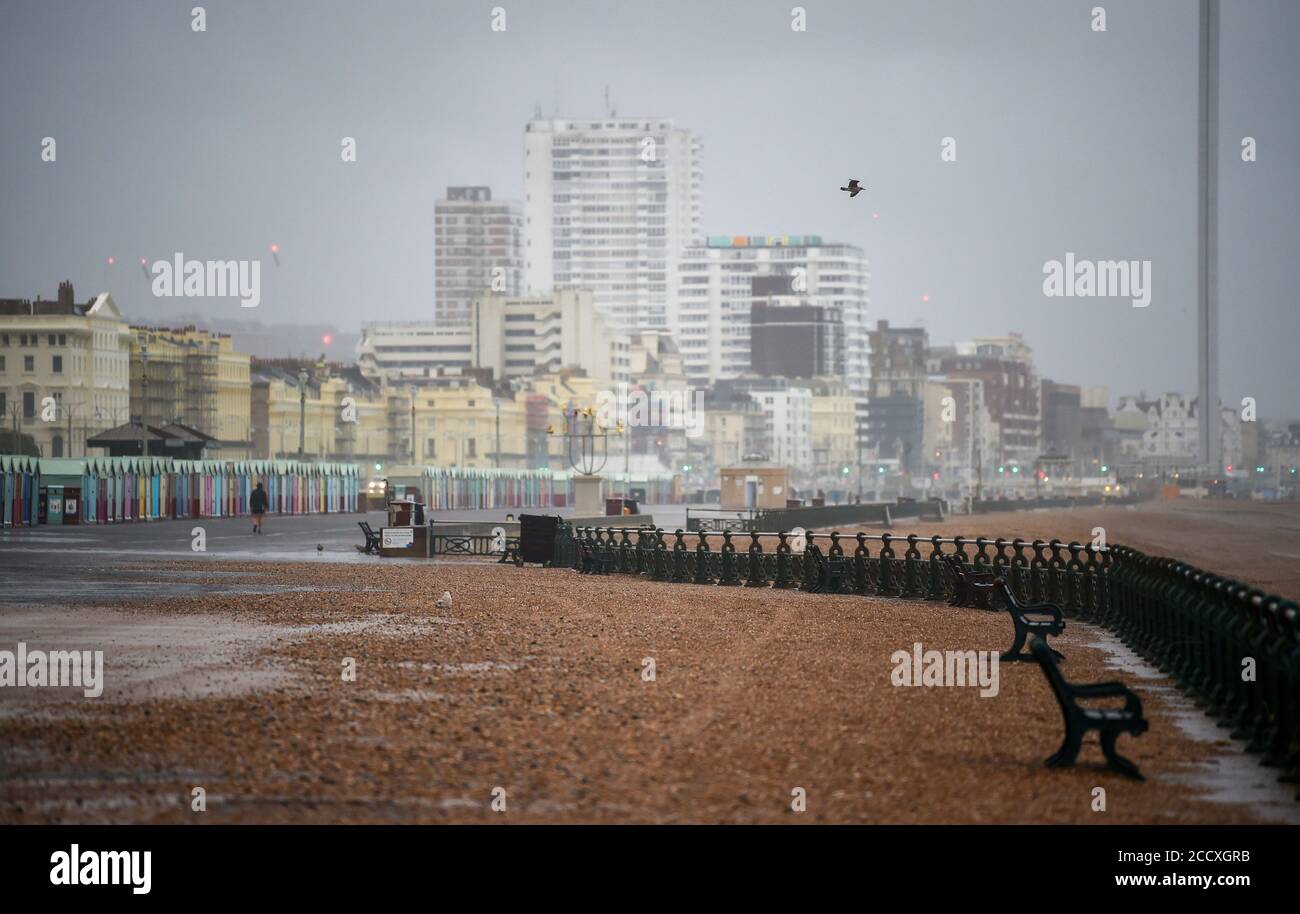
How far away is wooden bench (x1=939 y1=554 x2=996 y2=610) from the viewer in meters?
29.1

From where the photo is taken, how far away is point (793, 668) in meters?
19.5

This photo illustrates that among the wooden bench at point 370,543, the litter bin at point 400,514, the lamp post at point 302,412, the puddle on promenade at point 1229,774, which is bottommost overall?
the wooden bench at point 370,543

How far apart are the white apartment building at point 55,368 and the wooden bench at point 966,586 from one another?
296 feet

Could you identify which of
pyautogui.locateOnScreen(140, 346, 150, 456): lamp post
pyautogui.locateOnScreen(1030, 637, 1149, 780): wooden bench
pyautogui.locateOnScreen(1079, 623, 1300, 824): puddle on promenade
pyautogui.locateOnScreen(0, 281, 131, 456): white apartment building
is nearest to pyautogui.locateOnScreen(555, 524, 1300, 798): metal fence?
pyautogui.locateOnScreen(1079, 623, 1300, 824): puddle on promenade

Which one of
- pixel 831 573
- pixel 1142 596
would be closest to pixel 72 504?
pixel 831 573

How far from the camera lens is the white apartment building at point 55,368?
111250mm

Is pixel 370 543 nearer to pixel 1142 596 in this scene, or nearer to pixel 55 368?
pixel 1142 596

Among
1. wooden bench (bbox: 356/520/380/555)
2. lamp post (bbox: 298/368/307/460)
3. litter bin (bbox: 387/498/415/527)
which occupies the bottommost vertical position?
wooden bench (bbox: 356/520/380/555)

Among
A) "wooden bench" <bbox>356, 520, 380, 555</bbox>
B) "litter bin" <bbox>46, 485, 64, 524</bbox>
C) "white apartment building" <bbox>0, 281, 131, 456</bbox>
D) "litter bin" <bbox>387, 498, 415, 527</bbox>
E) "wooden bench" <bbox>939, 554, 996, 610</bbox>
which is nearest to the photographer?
"wooden bench" <bbox>939, 554, 996, 610</bbox>

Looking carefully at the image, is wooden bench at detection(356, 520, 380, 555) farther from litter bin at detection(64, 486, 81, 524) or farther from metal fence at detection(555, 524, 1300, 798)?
litter bin at detection(64, 486, 81, 524)

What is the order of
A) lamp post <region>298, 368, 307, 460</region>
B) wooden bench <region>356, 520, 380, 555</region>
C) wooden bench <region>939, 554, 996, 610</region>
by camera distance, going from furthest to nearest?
lamp post <region>298, 368, 307, 460</region> < wooden bench <region>356, 520, 380, 555</region> < wooden bench <region>939, 554, 996, 610</region>

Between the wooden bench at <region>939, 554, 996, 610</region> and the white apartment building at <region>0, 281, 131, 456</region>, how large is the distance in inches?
3550

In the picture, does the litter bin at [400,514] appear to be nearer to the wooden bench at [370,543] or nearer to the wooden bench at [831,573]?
the wooden bench at [370,543]

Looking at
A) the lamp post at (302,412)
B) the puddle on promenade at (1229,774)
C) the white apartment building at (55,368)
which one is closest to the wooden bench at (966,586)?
the puddle on promenade at (1229,774)
